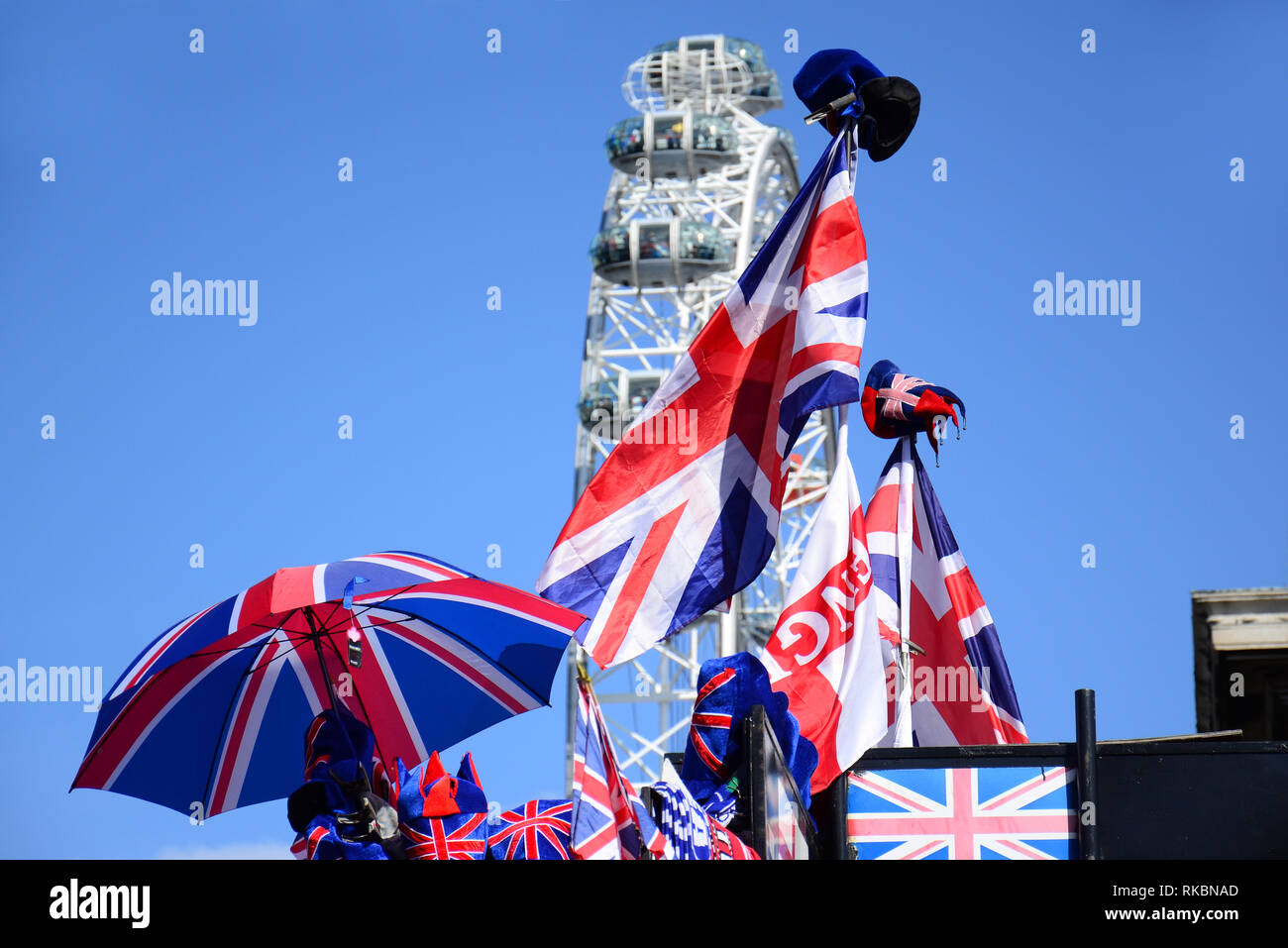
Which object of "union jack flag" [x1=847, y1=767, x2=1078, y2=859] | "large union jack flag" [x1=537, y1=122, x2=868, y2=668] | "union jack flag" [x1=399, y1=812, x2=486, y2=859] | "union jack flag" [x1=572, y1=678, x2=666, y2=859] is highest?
"large union jack flag" [x1=537, y1=122, x2=868, y2=668]

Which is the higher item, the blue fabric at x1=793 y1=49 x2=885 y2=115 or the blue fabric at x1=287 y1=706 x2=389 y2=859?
the blue fabric at x1=793 y1=49 x2=885 y2=115

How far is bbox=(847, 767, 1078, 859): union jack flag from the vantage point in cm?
927

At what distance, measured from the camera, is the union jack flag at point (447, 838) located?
6.65 meters

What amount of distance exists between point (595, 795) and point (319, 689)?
8.02 ft

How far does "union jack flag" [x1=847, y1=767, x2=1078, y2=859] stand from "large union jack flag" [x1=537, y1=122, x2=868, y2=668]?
1.21m

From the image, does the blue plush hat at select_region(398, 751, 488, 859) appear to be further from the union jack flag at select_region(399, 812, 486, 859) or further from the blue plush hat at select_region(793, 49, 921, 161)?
the blue plush hat at select_region(793, 49, 921, 161)

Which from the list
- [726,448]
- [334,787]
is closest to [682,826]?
[334,787]

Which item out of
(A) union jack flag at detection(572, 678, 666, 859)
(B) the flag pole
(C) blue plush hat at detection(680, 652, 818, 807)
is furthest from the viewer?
(B) the flag pole

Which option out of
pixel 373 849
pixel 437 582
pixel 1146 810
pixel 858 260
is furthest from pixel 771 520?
pixel 373 849

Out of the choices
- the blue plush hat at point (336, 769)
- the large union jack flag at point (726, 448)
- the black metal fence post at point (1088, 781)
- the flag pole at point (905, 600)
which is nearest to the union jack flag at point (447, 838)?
the blue plush hat at point (336, 769)

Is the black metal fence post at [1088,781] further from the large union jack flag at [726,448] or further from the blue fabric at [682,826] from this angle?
the blue fabric at [682,826]

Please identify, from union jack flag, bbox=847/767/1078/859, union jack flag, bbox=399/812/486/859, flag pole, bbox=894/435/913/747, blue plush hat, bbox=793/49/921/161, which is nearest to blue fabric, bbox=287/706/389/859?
union jack flag, bbox=399/812/486/859
